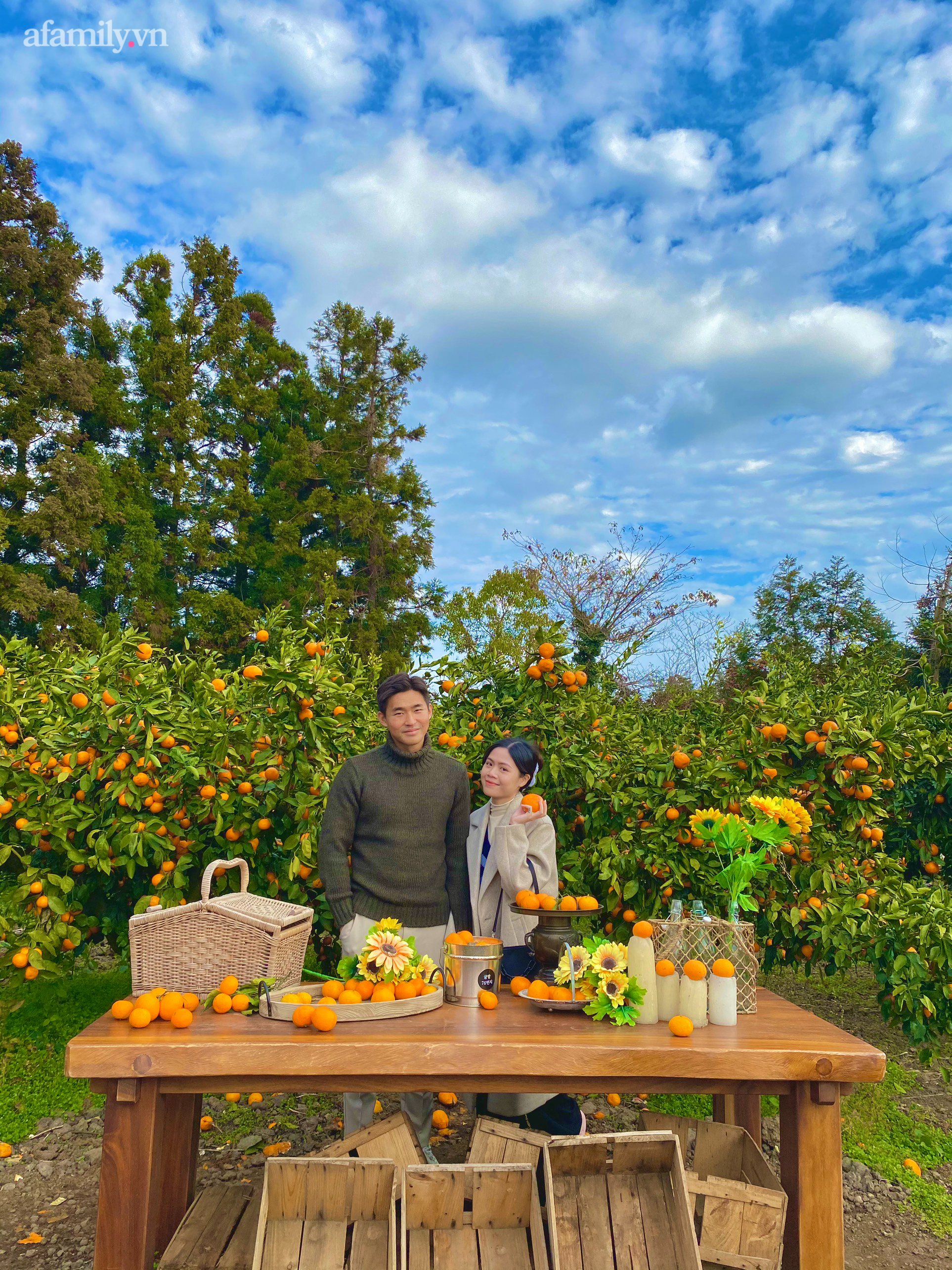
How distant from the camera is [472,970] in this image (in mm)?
2227

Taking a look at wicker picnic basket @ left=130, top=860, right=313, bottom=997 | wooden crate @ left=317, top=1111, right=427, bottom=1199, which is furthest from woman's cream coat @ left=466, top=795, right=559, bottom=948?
wicker picnic basket @ left=130, top=860, right=313, bottom=997

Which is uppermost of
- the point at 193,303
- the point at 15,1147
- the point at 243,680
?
the point at 193,303

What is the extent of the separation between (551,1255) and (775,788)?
6.45 ft

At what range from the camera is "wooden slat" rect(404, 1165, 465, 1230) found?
194cm

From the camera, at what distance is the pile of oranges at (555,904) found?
2.26 meters

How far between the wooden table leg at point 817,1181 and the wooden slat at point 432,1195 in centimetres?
80

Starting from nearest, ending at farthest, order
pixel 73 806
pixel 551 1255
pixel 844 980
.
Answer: pixel 551 1255, pixel 73 806, pixel 844 980

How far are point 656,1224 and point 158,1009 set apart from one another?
127 centimetres

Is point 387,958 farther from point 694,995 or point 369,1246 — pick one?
point 694,995

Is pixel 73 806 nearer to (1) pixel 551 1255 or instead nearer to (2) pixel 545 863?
(2) pixel 545 863

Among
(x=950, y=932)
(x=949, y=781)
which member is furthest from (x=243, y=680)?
(x=949, y=781)

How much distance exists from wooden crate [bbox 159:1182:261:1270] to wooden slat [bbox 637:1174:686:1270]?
0.89 metres

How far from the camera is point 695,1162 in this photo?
245cm

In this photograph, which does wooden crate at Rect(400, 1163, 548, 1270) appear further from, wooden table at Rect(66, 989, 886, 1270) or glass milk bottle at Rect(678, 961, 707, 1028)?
glass milk bottle at Rect(678, 961, 707, 1028)
